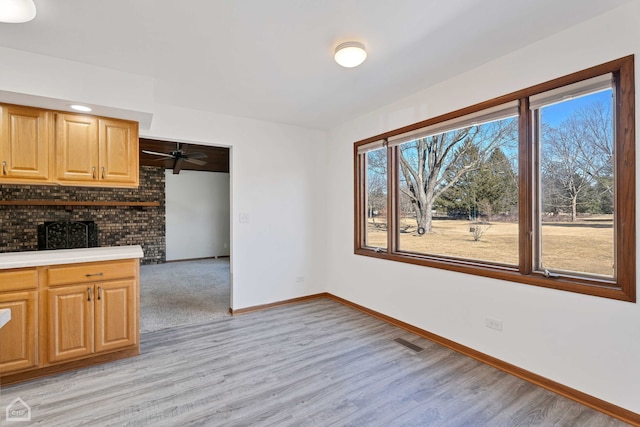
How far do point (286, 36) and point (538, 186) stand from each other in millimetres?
2198

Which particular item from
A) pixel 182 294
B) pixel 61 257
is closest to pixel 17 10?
pixel 61 257

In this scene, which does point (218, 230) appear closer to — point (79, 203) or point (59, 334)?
point (79, 203)

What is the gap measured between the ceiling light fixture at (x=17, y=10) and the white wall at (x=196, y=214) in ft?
21.2

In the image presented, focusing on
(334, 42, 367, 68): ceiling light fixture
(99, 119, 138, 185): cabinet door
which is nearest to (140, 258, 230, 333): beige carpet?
(99, 119, 138, 185): cabinet door

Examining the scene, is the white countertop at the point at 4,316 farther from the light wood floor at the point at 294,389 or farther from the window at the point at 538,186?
the window at the point at 538,186

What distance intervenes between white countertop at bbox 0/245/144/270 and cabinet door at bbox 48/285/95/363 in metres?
0.23

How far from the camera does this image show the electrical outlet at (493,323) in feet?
7.78

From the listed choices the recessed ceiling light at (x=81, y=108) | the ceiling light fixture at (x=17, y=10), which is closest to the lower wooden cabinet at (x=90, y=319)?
the recessed ceiling light at (x=81, y=108)

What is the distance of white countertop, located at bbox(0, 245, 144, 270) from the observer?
217cm

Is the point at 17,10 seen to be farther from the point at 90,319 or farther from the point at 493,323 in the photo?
the point at 493,323

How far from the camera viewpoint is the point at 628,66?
1.77 m

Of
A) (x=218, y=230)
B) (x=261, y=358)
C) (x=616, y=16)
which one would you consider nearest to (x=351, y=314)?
(x=261, y=358)

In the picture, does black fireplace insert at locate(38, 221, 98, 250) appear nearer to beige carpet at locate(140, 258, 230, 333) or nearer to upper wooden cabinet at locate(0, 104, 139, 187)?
beige carpet at locate(140, 258, 230, 333)

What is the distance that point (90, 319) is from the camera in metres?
2.41
